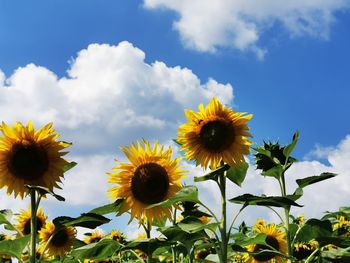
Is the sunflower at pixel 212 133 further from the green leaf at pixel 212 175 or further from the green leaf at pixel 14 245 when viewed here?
the green leaf at pixel 14 245

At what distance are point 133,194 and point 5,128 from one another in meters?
1.16

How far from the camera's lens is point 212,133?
13.9 feet

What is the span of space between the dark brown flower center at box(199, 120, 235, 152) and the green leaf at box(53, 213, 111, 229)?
1028 mm

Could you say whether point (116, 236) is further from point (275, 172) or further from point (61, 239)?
point (275, 172)

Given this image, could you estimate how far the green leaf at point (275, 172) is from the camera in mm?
4641

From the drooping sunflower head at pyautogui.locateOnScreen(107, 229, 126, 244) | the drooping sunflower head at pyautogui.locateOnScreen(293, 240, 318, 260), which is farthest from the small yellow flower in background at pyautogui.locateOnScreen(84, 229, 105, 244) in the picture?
the drooping sunflower head at pyautogui.locateOnScreen(293, 240, 318, 260)

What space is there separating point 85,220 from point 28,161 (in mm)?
806

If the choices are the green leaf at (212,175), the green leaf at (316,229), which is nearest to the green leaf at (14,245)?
the green leaf at (212,175)

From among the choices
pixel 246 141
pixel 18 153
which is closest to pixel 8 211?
pixel 18 153

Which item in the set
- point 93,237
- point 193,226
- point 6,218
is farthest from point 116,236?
point 193,226

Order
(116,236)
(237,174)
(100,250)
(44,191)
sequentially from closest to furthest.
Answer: (44,191), (100,250), (237,174), (116,236)

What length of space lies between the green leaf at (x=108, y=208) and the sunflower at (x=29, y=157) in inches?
18.3

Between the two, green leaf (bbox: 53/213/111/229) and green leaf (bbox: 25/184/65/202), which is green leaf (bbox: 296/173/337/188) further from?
green leaf (bbox: 25/184/65/202)

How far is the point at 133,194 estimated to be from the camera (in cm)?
441
